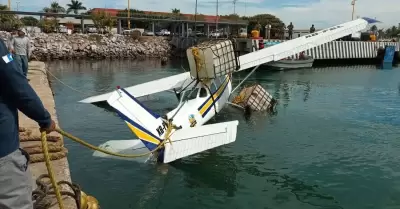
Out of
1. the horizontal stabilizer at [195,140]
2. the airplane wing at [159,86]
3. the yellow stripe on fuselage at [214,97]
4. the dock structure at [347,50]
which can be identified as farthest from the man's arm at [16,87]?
the dock structure at [347,50]

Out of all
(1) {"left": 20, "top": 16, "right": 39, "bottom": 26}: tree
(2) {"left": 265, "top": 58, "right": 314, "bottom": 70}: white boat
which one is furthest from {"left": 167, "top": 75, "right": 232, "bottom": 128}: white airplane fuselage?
(1) {"left": 20, "top": 16, "right": 39, "bottom": 26}: tree

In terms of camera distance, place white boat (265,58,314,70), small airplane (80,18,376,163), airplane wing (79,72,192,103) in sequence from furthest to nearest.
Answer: white boat (265,58,314,70), airplane wing (79,72,192,103), small airplane (80,18,376,163)

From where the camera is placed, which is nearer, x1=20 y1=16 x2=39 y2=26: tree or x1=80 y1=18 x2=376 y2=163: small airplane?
x1=80 y1=18 x2=376 y2=163: small airplane

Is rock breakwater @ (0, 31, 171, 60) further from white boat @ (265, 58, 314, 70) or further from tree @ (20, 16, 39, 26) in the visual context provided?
white boat @ (265, 58, 314, 70)

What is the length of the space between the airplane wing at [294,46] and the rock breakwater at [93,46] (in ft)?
144

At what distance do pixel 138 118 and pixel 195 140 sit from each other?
181 cm

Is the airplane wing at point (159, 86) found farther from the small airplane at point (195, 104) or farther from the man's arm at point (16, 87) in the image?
the man's arm at point (16, 87)

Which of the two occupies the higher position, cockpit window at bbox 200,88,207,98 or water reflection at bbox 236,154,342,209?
cockpit window at bbox 200,88,207,98

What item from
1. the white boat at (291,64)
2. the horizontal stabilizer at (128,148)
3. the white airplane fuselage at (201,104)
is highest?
the white boat at (291,64)

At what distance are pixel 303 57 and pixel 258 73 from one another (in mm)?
9572

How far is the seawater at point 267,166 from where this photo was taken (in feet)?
32.0

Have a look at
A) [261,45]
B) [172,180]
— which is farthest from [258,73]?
[172,180]

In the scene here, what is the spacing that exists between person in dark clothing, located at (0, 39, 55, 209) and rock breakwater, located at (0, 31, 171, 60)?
56.5m

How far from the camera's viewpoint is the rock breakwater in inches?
2299
